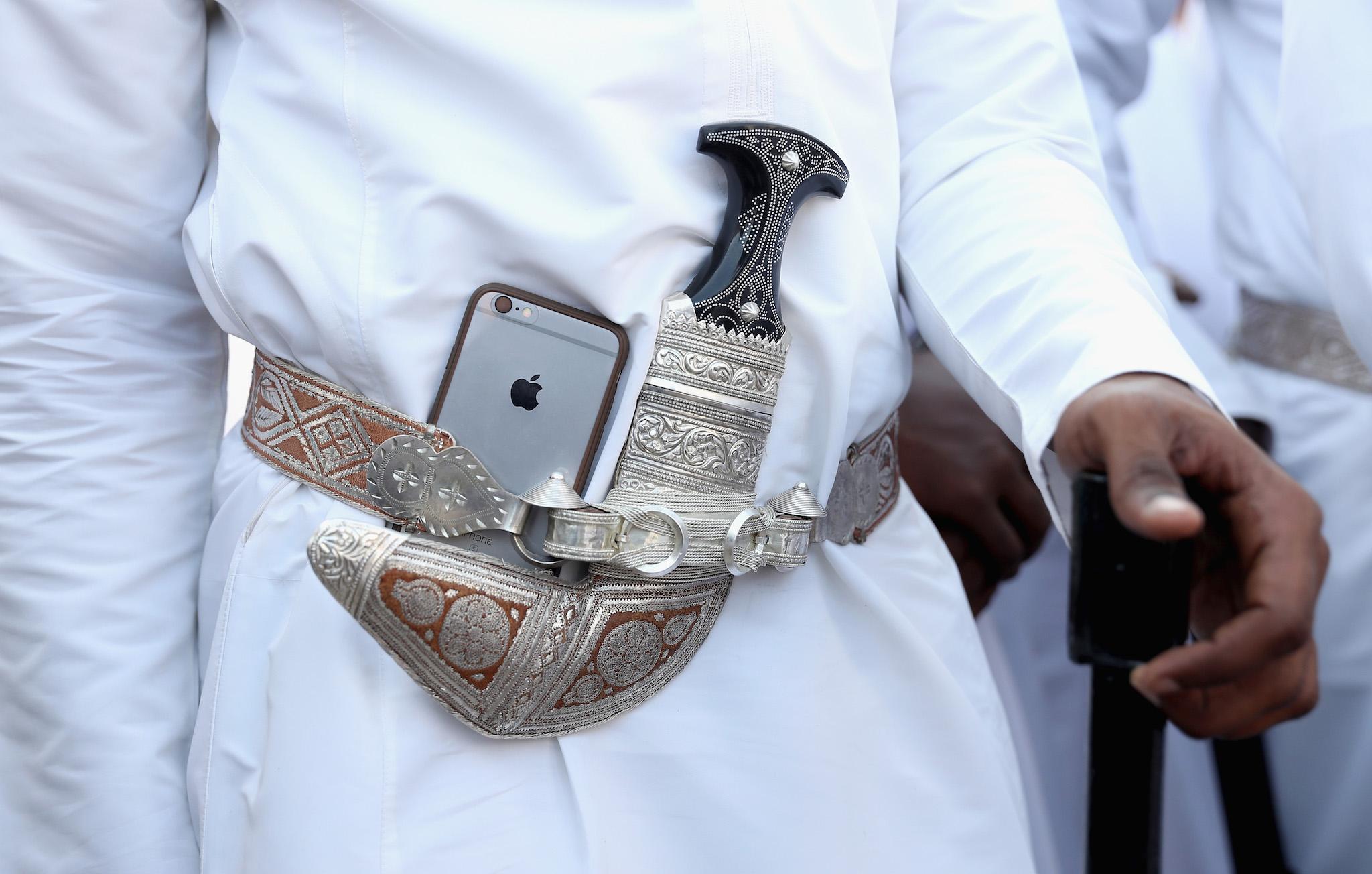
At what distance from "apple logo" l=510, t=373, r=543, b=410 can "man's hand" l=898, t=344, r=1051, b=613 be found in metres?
0.68

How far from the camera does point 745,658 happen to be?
2.58 ft

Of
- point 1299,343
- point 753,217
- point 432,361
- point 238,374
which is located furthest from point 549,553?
point 238,374

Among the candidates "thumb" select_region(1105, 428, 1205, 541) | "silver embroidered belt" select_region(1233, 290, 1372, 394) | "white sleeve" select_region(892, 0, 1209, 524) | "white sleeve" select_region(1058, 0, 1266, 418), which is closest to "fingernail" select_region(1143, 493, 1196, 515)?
"thumb" select_region(1105, 428, 1205, 541)

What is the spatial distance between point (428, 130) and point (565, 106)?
0.31ft

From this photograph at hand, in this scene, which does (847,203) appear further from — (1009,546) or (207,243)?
(1009,546)

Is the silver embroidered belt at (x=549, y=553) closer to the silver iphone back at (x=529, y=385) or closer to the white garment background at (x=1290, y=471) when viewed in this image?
the silver iphone back at (x=529, y=385)

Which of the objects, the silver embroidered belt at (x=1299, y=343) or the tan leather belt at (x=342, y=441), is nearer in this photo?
the tan leather belt at (x=342, y=441)

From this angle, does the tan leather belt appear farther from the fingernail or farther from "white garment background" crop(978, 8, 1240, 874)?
"white garment background" crop(978, 8, 1240, 874)

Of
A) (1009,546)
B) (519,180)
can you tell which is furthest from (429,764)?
(1009,546)

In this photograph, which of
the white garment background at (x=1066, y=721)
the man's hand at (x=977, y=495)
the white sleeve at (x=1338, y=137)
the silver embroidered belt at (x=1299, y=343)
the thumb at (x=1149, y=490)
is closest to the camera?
→ the thumb at (x=1149, y=490)

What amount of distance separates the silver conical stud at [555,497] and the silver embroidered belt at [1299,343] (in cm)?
142

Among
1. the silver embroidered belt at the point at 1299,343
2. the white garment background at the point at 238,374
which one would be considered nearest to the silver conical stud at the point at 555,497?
the silver embroidered belt at the point at 1299,343

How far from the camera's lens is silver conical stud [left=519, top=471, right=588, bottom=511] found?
0.68 meters

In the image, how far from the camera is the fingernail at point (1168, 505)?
0.51 m
